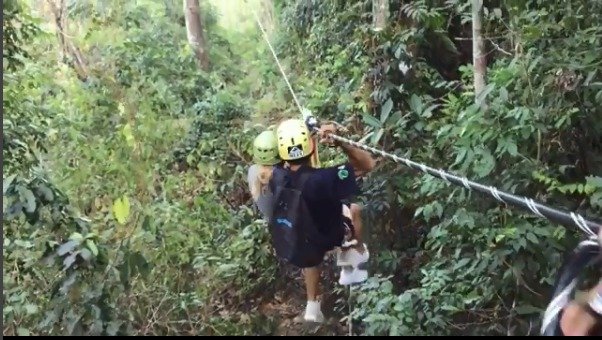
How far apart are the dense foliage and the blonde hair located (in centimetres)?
58

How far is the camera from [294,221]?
2939 millimetres

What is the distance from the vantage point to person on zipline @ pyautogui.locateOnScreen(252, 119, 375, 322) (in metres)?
2.87

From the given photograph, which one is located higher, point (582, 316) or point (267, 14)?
point (582, 316)

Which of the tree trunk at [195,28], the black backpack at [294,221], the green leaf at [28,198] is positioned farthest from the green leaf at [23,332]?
the tree trunk at [195,28]

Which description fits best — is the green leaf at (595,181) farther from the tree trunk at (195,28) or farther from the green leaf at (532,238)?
the tree trunk at (195,28)

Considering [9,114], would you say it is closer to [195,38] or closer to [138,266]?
[138,266]

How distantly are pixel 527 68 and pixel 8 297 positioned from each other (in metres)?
2.40

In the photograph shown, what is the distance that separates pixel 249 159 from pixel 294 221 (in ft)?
8.46

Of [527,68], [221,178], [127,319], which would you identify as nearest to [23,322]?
[127,319]

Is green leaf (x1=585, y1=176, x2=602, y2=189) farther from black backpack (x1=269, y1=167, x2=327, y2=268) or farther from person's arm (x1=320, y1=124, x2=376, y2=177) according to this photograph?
black backpack (x1=269, y1=167, x2=327, y2=268)

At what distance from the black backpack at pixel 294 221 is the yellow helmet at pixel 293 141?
70mm

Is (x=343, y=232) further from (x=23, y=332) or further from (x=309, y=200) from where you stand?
(x=23, y=332)

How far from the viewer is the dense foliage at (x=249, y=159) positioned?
2.59 meters

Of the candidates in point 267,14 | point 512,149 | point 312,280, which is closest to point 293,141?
point 312,280
